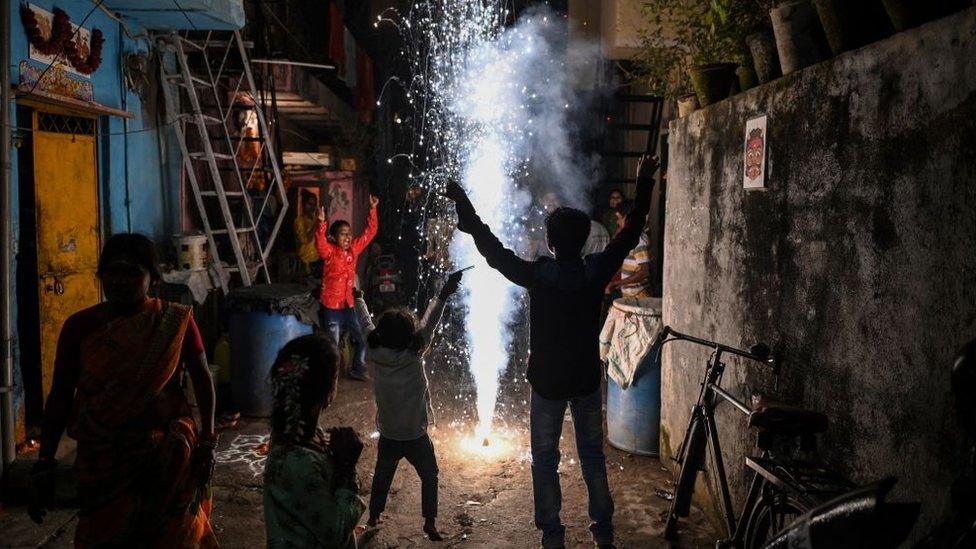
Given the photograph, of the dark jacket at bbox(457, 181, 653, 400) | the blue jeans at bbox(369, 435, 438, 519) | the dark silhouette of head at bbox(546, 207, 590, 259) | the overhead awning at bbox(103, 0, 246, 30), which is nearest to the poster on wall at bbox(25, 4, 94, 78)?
the overhead awning at bbox(103, 0, 246, 30)

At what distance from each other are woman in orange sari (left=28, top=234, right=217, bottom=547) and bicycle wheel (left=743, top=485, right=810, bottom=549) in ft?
9.47

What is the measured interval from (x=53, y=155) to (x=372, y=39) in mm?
18613

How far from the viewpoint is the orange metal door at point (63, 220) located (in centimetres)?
612

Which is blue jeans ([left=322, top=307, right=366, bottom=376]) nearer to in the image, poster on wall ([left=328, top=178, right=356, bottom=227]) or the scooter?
the scooter

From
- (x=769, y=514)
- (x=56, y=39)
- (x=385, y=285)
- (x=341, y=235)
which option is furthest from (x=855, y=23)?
(x=385, y=285)

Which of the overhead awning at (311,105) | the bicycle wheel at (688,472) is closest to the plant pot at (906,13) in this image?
the bicycle wheel at (688,472)

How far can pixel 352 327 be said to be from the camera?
Result: 29.7 feet

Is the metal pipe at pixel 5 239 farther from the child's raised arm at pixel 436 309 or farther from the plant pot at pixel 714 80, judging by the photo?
the plant pot at pixel 714 80

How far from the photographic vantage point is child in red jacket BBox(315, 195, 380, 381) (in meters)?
8.68

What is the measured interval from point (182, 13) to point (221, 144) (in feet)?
13.7

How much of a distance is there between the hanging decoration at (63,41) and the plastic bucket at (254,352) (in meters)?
2.95

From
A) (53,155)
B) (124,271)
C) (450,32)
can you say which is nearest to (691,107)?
(124,271)

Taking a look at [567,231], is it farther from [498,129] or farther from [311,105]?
[498,129]

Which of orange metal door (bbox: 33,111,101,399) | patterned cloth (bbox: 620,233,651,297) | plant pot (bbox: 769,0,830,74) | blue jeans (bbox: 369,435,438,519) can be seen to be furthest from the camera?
patterned cloth (bbox: 620,233,651,297)
